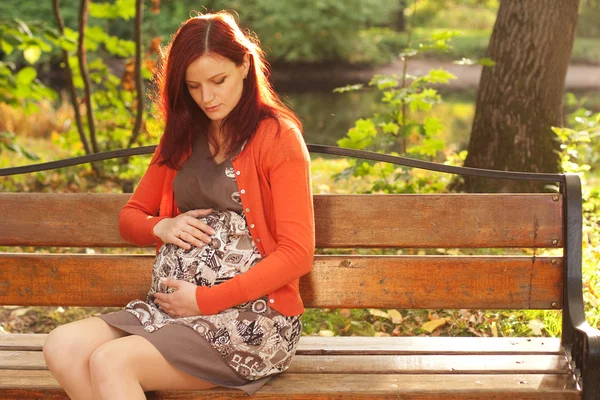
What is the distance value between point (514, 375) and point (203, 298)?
99 centimetres

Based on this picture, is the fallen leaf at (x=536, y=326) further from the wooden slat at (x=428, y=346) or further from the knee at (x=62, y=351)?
the knee at (x=62, y=351)

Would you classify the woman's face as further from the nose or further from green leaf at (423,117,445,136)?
green leaf at (423,117,445,136)

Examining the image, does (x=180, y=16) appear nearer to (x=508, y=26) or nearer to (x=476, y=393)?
(x=508, y=26)

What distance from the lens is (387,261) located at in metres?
2.67

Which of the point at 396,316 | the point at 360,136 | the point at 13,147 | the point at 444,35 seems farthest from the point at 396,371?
the point at 13,147

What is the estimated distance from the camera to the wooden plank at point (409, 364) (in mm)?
2400

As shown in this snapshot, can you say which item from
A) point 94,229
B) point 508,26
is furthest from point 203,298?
point 508,26

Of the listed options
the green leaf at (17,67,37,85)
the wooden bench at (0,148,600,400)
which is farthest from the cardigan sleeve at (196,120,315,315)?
the green leaf at (17,67,37,85)

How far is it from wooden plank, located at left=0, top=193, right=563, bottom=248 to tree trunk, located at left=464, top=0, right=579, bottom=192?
6.09ft

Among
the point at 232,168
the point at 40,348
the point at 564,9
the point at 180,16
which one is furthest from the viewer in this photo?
the point at 180,16

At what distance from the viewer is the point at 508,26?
4.59m

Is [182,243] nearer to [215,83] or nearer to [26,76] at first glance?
[215,83]

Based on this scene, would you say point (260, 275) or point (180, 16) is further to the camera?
point (180, 16)

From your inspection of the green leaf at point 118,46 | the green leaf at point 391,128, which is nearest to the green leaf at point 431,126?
the green leaf at point 391,128
